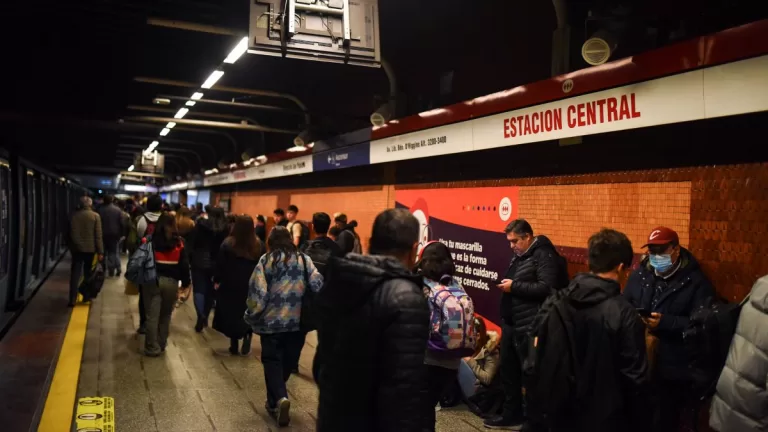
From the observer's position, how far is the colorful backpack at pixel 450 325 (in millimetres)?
3096

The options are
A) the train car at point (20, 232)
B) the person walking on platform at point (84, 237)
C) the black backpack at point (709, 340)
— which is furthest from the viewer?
the person walking on platform at point (84, 237)

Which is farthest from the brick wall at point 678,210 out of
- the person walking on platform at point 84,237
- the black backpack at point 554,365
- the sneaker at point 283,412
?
the person walking on platform at point 84,237

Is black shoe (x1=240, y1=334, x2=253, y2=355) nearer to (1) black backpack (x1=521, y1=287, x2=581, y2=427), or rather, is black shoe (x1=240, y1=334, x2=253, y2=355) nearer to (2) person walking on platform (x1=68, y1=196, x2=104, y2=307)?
(2) person walking on platform (x1=68, y1=196, x2=104, y2=307)

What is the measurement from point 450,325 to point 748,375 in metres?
1.28

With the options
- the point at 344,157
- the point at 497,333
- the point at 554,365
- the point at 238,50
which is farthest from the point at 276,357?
the point at 344,157

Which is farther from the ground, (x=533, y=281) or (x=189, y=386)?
(x=533, y=281)

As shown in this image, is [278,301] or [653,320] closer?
[653,320]

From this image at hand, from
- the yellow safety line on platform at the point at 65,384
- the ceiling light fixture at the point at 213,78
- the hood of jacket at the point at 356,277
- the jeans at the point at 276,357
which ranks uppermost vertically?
the ceiling light fixture at the point at 213,78

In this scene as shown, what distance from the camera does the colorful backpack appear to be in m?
3.10

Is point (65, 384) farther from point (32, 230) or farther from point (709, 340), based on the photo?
point (32, 230)

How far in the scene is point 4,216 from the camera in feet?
26.7

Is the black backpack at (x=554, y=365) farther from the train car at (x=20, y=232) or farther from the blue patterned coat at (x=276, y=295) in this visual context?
the train car at (x=20, y=232)

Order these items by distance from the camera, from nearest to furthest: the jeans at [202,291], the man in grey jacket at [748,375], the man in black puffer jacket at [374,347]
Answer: the man in black puffer jacket at [374,347] → the man in grey jacket at [748,375] → the jeans at [202,291]

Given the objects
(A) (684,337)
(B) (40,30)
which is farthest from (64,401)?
(A) (684,337)
